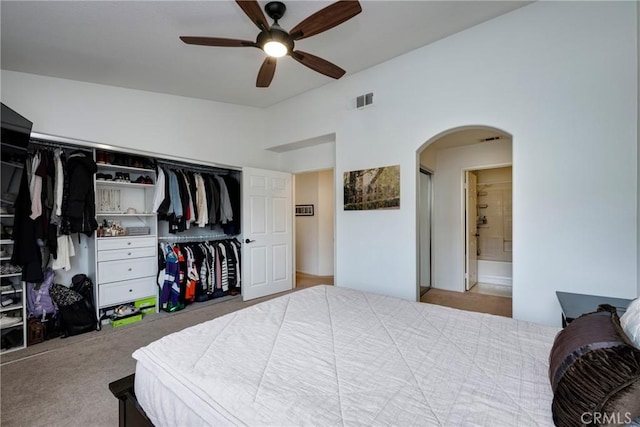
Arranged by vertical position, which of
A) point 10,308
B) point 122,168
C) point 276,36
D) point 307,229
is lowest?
point 10,308

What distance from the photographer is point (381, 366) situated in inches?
45.5

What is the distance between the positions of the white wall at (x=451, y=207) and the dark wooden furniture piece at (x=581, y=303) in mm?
2335

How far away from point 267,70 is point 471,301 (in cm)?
393

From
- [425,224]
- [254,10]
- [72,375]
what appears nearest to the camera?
[254,10]

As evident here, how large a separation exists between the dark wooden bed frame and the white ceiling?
2459 mm

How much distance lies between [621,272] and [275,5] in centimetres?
323

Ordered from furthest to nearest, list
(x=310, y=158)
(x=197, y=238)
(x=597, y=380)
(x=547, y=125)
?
(x=310, y=158)
(x=197, y=238)
(x=547, y=125)
(x=597, y=380)

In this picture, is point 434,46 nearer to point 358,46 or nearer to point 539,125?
point 358,46

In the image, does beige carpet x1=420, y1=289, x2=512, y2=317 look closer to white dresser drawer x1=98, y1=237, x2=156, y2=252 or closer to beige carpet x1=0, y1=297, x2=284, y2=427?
beige carpet x1=0, y1=297, x2=284, y2=427

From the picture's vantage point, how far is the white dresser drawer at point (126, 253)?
121 inches

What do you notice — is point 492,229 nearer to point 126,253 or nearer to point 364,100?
point 364,100

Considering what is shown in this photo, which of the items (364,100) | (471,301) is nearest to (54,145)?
(364,100)

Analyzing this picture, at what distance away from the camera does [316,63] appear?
2.36 metres

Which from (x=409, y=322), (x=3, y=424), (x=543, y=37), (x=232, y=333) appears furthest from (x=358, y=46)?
(x=3, y=424)
